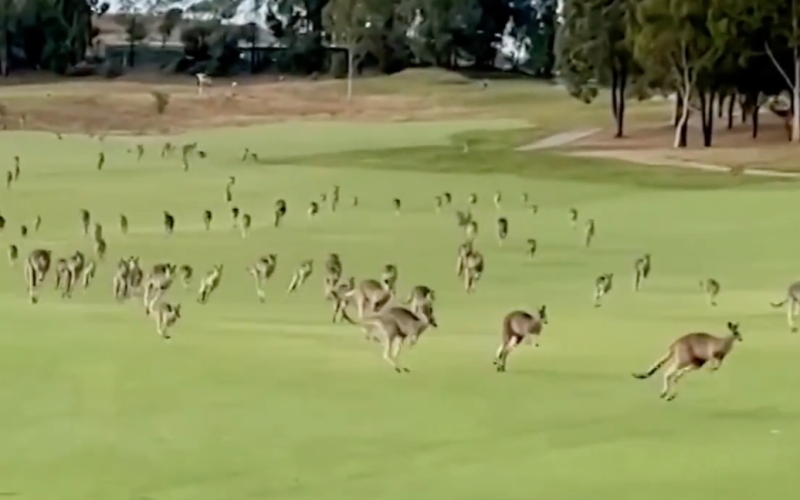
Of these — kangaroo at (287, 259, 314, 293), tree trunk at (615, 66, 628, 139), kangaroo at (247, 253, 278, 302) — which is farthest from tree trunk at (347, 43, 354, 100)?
kangaroo at (247, 253, 278, 302)

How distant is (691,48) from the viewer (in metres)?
50.5

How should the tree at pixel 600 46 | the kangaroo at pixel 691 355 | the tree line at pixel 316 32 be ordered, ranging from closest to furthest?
1. the kangaroo at pixel 691 355
2. the tree at pixel 600 46
3. the tree line at pixel 316 32

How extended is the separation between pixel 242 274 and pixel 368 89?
68991mm

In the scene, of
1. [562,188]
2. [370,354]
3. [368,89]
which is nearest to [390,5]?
[368,89]

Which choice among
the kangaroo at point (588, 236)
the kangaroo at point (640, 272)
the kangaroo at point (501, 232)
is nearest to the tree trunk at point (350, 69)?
the kangaroo at point (588, 236)

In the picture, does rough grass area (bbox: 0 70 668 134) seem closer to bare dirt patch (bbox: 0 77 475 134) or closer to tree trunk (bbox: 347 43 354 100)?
bare dirt patch (bbox: 0 77 475 134)

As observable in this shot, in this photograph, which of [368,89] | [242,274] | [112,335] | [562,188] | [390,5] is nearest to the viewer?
[112,335]

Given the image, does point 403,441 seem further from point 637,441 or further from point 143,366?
point 143,366

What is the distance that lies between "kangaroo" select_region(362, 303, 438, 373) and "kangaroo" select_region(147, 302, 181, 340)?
1.92 metres

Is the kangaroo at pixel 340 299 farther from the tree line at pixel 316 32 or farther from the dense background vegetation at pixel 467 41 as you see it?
the tree line at pixel 316 32

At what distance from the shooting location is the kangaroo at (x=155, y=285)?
586 inches

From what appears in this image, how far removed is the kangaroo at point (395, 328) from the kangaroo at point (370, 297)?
1524 millimetres

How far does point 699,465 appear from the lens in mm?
9086

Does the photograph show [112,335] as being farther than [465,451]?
Yes
